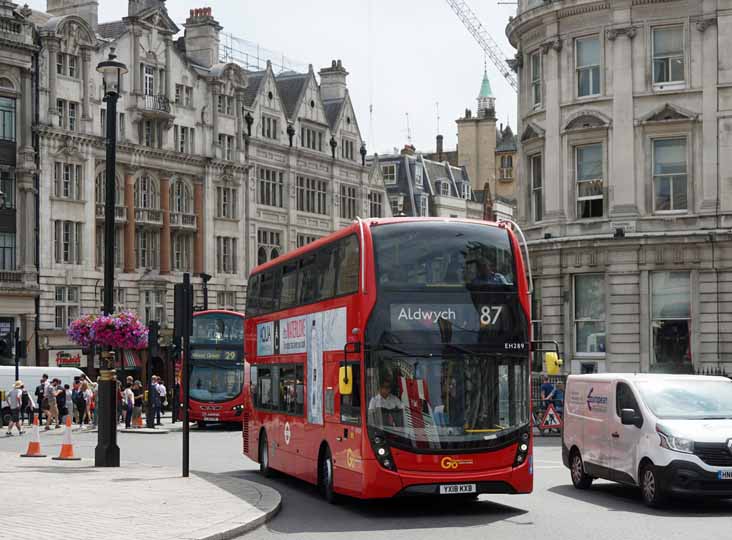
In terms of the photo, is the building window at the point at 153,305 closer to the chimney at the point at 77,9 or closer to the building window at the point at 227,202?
the building window at the point at 227,202

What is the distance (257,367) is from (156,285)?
43910 mm

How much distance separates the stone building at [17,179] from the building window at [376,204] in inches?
1197

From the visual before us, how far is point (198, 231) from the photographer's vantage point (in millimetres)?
70750

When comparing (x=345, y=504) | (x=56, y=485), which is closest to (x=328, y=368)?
(x=345, y=504)

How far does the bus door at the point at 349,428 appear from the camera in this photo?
687 inches

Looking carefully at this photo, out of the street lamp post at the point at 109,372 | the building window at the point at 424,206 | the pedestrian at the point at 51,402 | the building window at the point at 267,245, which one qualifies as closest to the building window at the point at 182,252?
the building window at the point at 267,245

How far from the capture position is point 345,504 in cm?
1920

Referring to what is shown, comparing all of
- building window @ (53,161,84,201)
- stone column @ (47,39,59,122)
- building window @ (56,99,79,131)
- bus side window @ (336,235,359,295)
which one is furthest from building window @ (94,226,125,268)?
bus side window @ (336,235,359,295)

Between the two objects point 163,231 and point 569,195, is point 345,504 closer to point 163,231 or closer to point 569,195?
point 569,195

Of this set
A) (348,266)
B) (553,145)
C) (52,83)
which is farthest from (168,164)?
(348,266)

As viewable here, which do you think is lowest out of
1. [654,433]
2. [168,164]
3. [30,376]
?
[30,376]

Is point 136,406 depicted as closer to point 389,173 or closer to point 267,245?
point 267,245

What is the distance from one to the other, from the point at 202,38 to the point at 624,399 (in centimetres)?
5832

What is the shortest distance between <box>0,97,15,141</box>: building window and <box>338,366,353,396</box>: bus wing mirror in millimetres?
45408
